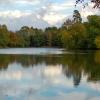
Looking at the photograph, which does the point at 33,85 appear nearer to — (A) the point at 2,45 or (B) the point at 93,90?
(B) the point at 93,90

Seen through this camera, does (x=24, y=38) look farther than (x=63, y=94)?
Yes

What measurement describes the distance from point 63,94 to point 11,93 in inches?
93.7

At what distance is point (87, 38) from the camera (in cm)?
8588

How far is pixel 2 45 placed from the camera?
4754 inches

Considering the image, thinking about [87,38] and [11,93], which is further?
[87,38]

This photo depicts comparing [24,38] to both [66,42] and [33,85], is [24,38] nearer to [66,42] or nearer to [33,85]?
[66,42]

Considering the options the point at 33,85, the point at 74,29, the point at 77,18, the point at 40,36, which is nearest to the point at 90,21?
the point at 74,29

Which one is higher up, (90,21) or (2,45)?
(90,21)

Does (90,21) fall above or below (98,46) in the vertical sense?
above

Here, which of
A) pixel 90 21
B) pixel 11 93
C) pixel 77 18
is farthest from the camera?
pixel 77 18

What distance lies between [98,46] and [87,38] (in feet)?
15.8

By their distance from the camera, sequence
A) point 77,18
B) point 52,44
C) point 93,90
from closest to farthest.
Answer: point 93,90 → point 77,18 → point 52,44

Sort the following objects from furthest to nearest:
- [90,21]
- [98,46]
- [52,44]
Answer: [52,44] → [90,21] → [98,46]

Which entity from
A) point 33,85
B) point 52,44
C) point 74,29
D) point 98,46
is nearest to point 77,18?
point 52,44
